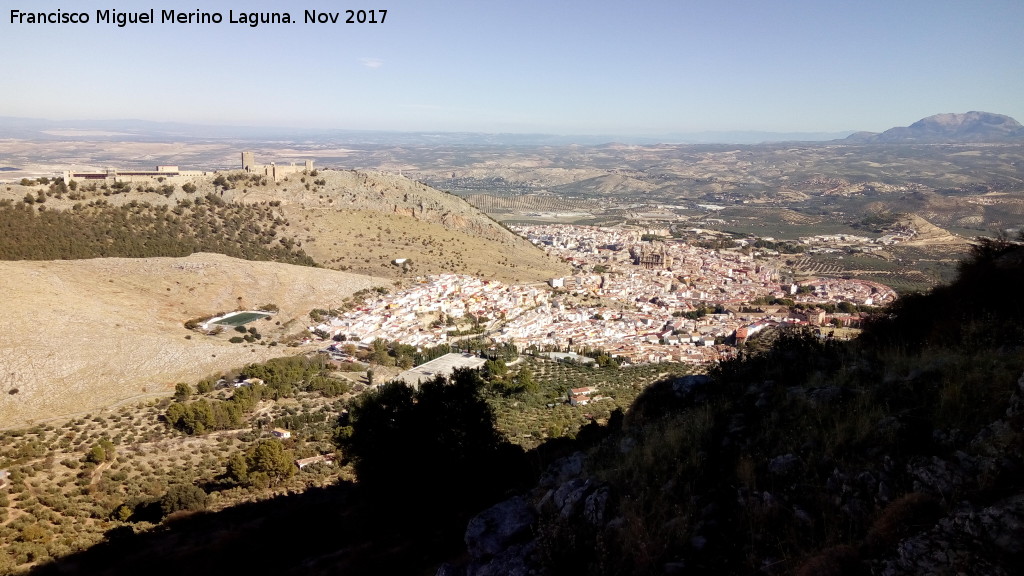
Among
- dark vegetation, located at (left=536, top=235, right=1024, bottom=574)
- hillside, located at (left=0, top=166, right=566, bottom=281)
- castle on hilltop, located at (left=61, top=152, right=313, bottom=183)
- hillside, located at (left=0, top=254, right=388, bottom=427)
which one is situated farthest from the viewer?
castle on hilltop, located at (left=61, top=152, right=313, bottom=183)

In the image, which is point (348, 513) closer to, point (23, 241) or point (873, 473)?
point (873, 473)

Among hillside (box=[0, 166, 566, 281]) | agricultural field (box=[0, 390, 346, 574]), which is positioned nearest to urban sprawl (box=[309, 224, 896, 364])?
hillside (box=[0, 166, 566, 281])

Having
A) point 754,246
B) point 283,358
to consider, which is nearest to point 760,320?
point 283,358

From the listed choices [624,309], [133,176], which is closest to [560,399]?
[624,309]

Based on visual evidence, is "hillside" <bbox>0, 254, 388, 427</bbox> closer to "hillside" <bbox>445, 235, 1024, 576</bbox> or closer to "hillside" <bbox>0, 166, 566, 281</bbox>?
"hillside" <bbox>0, 166, 566, 281</bbox>

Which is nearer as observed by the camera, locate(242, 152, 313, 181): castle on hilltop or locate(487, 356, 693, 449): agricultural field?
locate(487, 356, 693, 449): agricultural field

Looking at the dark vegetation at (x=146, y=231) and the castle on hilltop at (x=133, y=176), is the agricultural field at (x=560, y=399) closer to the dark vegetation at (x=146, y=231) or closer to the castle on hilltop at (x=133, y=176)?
the dark vegetation at (x=146, y=231)

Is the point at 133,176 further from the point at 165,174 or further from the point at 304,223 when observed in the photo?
the point at 304,223
